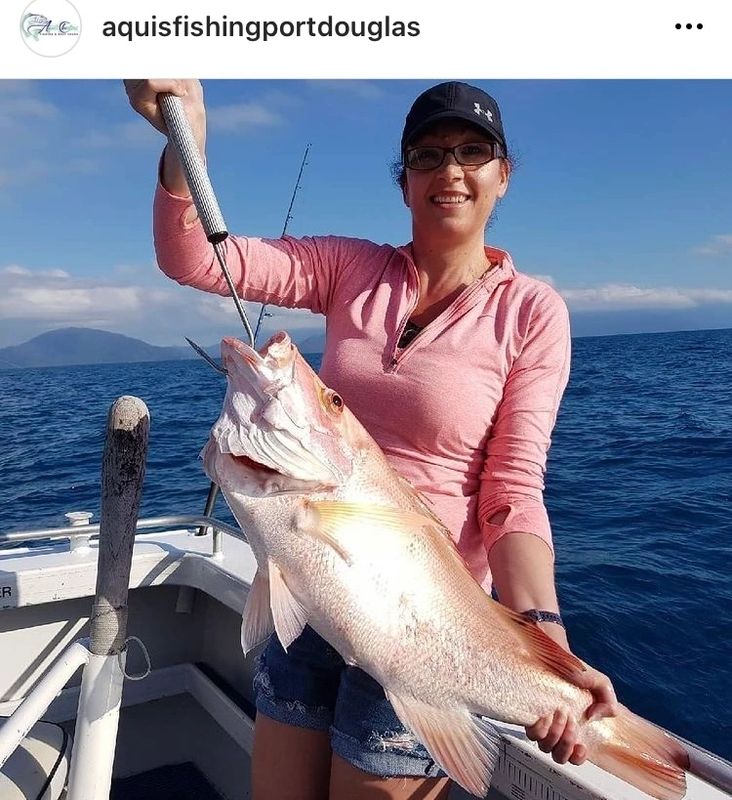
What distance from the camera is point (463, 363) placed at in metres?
2.07

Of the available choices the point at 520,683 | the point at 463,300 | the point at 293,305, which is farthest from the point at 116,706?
the point at 463,300

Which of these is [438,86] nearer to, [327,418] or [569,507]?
[327,418]

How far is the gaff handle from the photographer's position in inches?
68.8

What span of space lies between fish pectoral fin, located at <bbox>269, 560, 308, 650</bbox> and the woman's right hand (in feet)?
3.57

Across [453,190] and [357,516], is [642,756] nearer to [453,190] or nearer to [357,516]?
[357,516]

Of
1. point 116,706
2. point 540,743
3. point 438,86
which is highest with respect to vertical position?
point 438,86

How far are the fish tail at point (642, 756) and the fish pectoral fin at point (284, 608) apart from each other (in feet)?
2.74

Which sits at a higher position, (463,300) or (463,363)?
(463,300)

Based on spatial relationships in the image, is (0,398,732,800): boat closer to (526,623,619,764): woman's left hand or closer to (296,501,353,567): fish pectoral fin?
(526,623,619,764): woman's left hand

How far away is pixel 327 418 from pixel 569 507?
899cm

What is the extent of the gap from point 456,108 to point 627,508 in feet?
28.9

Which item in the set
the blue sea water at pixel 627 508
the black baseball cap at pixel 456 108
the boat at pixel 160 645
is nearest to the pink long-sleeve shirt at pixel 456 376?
the black baseball cap at pixel 456 108

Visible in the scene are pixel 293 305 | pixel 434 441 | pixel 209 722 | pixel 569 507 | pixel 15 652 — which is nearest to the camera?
pixel 434 441

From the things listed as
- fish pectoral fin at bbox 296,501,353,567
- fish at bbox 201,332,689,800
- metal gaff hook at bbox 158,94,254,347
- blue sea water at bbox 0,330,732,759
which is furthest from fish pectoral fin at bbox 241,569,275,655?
blue sea water at bbox 0,330,732,759
